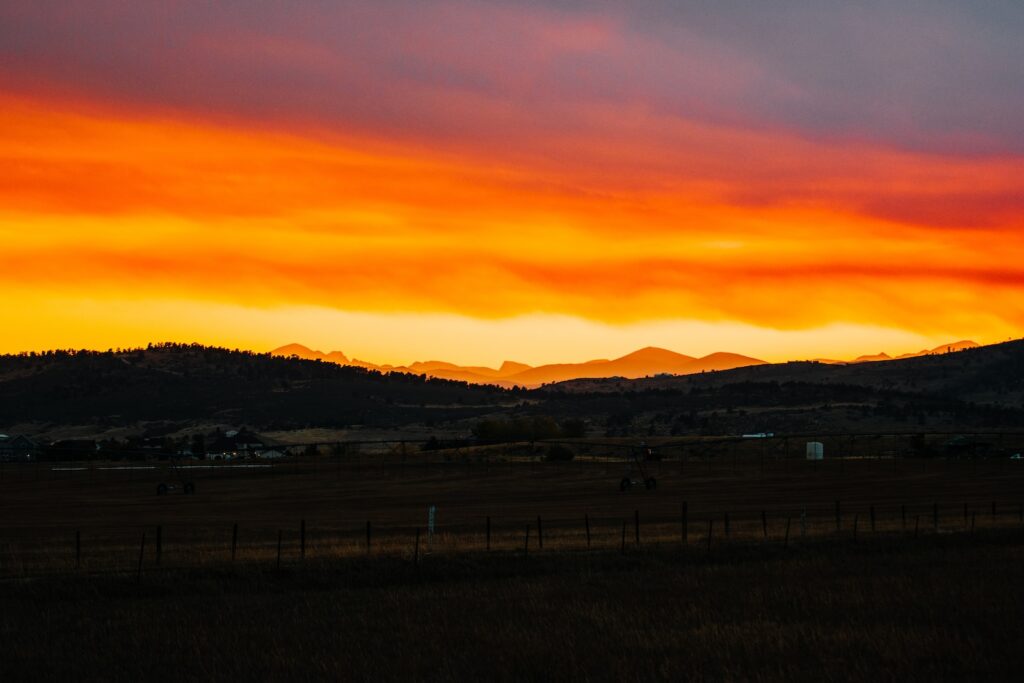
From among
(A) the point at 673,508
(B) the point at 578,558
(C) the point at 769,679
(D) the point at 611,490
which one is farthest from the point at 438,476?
(C) the point at 769,679

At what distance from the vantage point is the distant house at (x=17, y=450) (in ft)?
608

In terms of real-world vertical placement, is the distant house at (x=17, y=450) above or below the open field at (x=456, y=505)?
above

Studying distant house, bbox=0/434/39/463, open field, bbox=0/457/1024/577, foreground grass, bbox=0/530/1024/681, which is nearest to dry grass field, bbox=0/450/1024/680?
foreground grass, bbox=0/530/1024/681

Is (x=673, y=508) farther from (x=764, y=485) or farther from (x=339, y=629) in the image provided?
(x=339, y=629)

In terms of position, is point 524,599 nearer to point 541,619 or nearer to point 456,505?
point 541,619

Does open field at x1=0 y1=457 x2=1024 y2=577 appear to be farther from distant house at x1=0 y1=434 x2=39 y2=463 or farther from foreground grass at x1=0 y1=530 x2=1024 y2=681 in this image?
distant house at x1=0 y1=434 x2=39 y2=463

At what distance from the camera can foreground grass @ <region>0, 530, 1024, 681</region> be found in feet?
87.9

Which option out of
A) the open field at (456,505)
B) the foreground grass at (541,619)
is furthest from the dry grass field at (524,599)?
the open field at (456,505)

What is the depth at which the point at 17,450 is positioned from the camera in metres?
192

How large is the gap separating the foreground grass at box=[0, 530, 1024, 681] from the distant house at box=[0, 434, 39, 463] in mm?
154548

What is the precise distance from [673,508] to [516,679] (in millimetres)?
63425

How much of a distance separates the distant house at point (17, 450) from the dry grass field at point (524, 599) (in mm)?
114407

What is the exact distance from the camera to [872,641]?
2895 cm

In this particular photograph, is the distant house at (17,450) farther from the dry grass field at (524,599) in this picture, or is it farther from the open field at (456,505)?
the dry grass field at (524,599)
